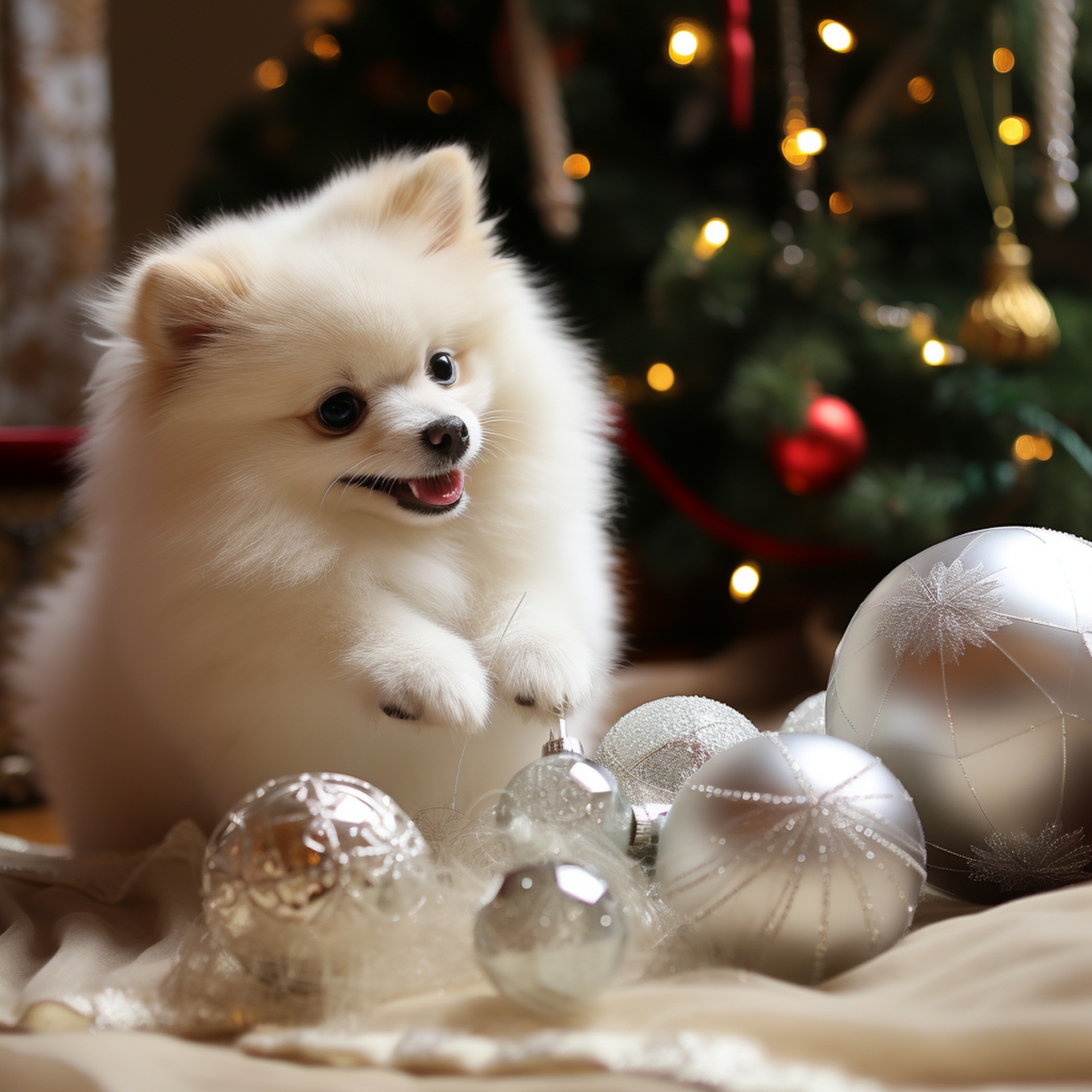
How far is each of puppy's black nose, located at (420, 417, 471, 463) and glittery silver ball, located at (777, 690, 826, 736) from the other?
1.70 ft

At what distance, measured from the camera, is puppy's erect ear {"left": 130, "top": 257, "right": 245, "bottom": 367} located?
1.07 meters

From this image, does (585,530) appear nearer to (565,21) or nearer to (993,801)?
(993,801)

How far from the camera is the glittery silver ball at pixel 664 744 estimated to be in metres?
1.11

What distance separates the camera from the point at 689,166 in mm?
2465

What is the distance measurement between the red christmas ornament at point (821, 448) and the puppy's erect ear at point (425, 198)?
2.92ft

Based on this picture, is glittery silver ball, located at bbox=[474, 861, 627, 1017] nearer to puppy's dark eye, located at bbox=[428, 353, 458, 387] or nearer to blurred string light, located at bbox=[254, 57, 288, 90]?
puppy's dark eye, located at bbox=[428, 353, 458, 387]

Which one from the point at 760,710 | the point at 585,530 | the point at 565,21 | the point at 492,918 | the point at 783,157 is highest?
the point at 565,21

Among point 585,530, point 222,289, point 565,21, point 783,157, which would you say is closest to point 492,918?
point 585,530

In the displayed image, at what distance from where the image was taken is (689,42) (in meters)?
2.13

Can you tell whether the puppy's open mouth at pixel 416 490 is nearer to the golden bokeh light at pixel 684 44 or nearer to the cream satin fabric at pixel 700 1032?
the cream satin fabric at pixel 700 1032

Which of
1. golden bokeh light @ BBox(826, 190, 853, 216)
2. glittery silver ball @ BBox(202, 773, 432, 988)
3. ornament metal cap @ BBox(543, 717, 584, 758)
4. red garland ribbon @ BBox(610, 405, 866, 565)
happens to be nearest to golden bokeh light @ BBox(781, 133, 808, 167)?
golden bokeh light @ BBox(826, 190, 853, 216)

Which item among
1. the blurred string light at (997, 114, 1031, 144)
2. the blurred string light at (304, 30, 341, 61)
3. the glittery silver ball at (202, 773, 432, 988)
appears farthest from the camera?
the blurred string light at (304, 30, 341, 61)

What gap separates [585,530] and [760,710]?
111 cm

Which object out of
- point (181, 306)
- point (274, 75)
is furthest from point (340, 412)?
point (274, 75)
